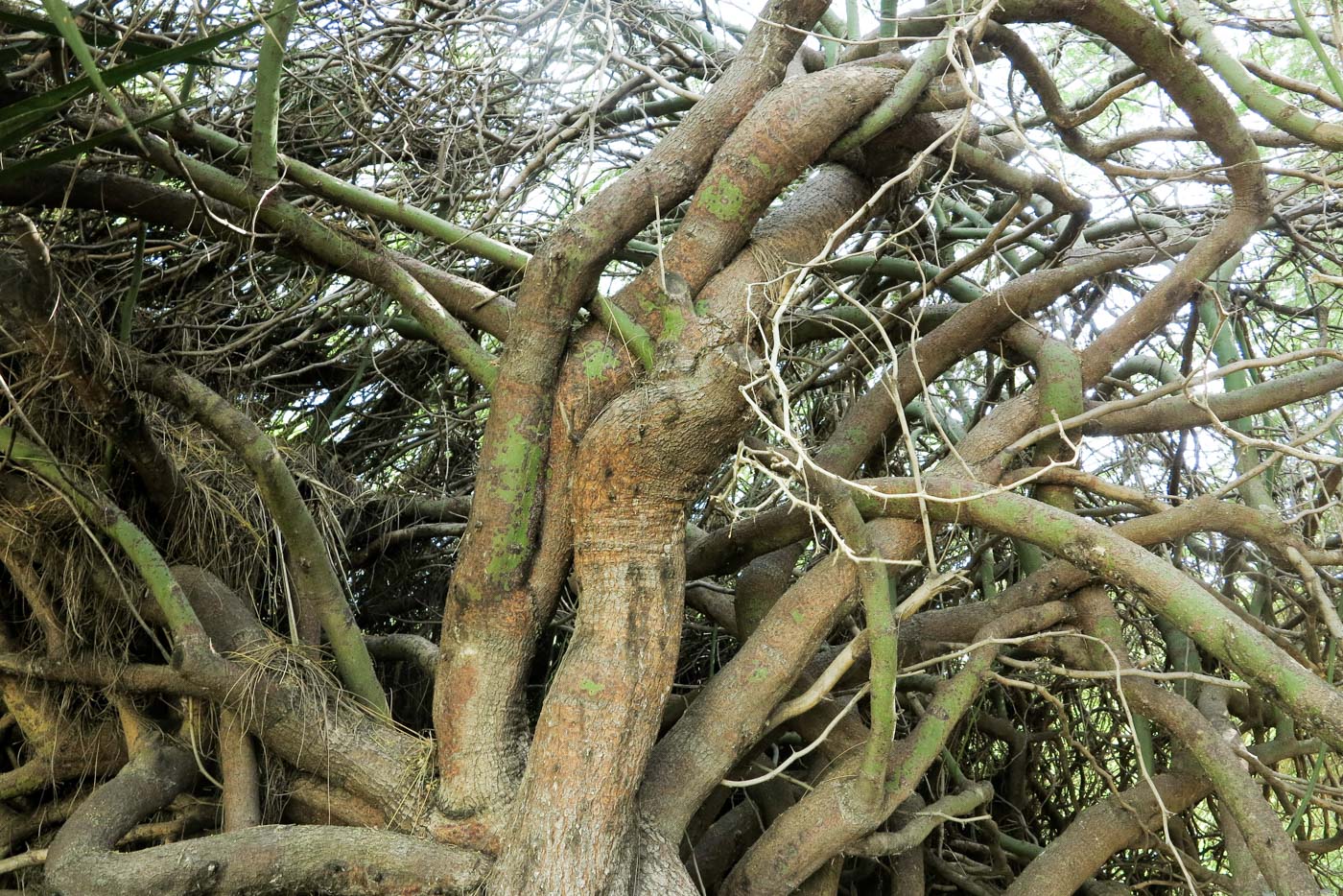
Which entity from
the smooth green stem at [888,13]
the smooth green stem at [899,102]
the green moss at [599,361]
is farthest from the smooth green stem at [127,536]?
the smooth green stem at [888,13]

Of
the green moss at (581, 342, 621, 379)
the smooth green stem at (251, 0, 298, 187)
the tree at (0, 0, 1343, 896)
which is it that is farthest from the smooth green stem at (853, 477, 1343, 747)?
the smooth green stem at (251, 0, 298, 187)

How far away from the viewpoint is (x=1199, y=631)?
6.56 ft

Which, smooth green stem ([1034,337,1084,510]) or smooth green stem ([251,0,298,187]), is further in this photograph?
smooth green stem ([1034,337,1084,510])

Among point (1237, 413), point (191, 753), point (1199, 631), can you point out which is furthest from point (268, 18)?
point (1237, 413)

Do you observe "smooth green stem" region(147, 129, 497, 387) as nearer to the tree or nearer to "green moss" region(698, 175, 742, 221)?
the tree

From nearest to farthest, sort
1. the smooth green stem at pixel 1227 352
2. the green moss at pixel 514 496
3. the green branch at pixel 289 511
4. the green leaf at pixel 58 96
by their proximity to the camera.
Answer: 1. the green leaf at pixel 58 96
2. the green moss at pixel 514 496
3. the green branch at pixel 289 511
4. the smooth green stem at pixel 1227 352

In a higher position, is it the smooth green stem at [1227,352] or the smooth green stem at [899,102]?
the smooth green stem at [899,102]

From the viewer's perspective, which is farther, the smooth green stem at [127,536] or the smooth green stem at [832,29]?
the smooth green stem at [832,29]

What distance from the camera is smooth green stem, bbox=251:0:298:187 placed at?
6.88 feet

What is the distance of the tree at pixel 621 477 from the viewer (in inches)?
80.9

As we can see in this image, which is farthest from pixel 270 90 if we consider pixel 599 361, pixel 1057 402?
pixel 1057 402

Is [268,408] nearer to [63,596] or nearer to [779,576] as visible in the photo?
[63,596]

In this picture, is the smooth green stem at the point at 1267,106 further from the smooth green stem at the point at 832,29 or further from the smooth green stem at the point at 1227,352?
the smooth green stem at the point at 832,29

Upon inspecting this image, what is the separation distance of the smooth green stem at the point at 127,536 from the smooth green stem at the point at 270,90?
743 millimetres
